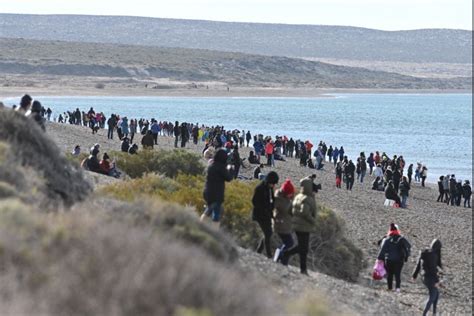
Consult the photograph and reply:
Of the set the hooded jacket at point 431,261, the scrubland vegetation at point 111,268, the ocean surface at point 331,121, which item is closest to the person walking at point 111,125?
the ocean surface at point 331,121

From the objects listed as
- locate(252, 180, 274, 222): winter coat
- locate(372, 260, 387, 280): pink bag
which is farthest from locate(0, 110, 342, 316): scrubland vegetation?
locate(372, 260, 387, 280): pink bag

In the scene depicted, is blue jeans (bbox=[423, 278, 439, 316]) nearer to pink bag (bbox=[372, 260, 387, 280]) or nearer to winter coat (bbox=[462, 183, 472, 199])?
pink bag (bbox=[372, 260, 387, 280])

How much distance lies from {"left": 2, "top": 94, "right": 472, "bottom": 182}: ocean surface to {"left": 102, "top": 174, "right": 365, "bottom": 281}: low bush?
89.3 feet

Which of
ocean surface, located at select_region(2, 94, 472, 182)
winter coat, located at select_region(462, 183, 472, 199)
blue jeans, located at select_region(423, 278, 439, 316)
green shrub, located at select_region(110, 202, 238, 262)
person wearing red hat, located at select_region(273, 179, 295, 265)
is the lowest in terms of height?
ocean surface, located at select_region(2, 94, 472, 182)

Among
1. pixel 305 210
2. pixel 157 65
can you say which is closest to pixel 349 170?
pixel 305 210

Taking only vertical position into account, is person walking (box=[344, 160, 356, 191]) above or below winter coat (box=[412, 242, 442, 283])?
below

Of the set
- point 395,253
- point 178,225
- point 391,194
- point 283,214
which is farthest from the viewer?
point 391,194

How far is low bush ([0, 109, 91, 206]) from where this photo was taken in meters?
11.9

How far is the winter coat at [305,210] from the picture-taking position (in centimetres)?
1331

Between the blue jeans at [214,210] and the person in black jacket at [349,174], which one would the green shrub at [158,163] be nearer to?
the person in black jacket at [349,174]

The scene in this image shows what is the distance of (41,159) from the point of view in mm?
12742

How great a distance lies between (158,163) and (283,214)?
12.8 metres

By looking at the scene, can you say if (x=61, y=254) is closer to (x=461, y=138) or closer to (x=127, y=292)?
(x=127, y=292)

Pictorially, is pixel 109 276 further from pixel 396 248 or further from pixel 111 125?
pixel 111 125
